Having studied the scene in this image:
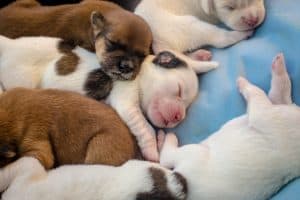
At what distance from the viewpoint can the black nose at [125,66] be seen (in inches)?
64.6

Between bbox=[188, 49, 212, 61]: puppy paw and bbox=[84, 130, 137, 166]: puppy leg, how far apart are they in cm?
47

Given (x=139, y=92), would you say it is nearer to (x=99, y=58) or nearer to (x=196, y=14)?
(x=99, y=58)

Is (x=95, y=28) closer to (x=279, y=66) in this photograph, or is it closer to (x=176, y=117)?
(x=176, y=117)

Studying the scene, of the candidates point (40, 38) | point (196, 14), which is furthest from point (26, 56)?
point (196, 14)

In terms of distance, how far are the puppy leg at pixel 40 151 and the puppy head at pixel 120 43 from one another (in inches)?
12.9

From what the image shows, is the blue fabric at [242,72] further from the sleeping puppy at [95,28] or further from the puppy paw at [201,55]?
the sleeping puppy at [95,28]

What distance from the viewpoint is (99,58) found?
169cm

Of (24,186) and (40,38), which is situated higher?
(40,38)

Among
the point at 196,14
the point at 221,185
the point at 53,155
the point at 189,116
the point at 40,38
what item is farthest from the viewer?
the point at 196,14

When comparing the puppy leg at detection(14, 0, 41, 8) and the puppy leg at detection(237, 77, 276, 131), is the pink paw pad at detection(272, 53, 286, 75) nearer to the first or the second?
the puppy leg at detection(237, 77, 276, 131)

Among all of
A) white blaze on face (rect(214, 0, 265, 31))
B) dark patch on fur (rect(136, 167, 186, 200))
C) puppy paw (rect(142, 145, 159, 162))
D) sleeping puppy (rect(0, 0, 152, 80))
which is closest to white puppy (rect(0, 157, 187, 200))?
dark patch on fur (rect(136, 167, 186, 200))

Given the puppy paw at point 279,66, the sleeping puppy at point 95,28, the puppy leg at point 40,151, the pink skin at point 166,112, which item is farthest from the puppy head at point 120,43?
the puppy paw at point 279,66

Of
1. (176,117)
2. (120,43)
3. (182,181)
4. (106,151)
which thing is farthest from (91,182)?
(120,43)

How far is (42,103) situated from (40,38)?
313mm
